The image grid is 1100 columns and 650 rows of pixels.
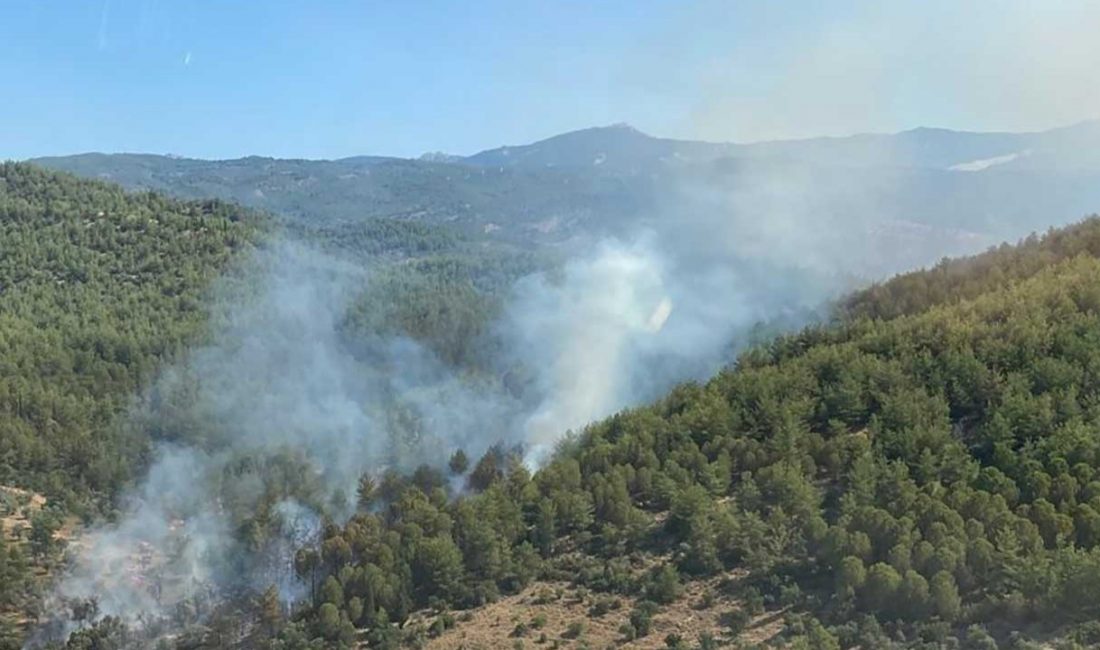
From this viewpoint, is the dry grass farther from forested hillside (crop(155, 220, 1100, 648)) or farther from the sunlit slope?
the sunlit slope

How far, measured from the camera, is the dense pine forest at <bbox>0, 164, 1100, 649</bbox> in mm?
30812

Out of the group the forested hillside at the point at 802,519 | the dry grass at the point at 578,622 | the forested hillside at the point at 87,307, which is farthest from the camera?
the forested hillside at the point at 87,307

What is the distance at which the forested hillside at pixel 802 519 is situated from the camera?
30453 mm

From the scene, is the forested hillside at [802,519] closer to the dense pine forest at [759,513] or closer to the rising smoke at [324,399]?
the dense pine forest at [759,513]

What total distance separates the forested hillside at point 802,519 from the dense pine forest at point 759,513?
10 cm

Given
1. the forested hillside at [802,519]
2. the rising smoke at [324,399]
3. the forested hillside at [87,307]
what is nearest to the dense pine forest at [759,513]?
the forested hillside at [802,519]

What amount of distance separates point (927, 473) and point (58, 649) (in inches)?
1262

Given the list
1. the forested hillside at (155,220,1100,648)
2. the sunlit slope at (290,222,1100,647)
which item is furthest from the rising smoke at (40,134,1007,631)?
the sunlit slope at (290,222,1100,647)

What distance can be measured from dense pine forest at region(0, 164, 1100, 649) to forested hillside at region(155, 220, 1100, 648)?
103 mm

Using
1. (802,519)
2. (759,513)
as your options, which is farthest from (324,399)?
(802,519)

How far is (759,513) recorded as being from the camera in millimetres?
37969

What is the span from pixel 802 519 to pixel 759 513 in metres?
2.14

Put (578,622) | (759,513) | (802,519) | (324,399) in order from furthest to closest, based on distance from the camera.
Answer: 1. (324,399)
2. (759,513)
3. (802,519)
4. (578,622)

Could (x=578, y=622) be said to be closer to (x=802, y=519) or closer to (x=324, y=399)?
(x=802, y=519)
